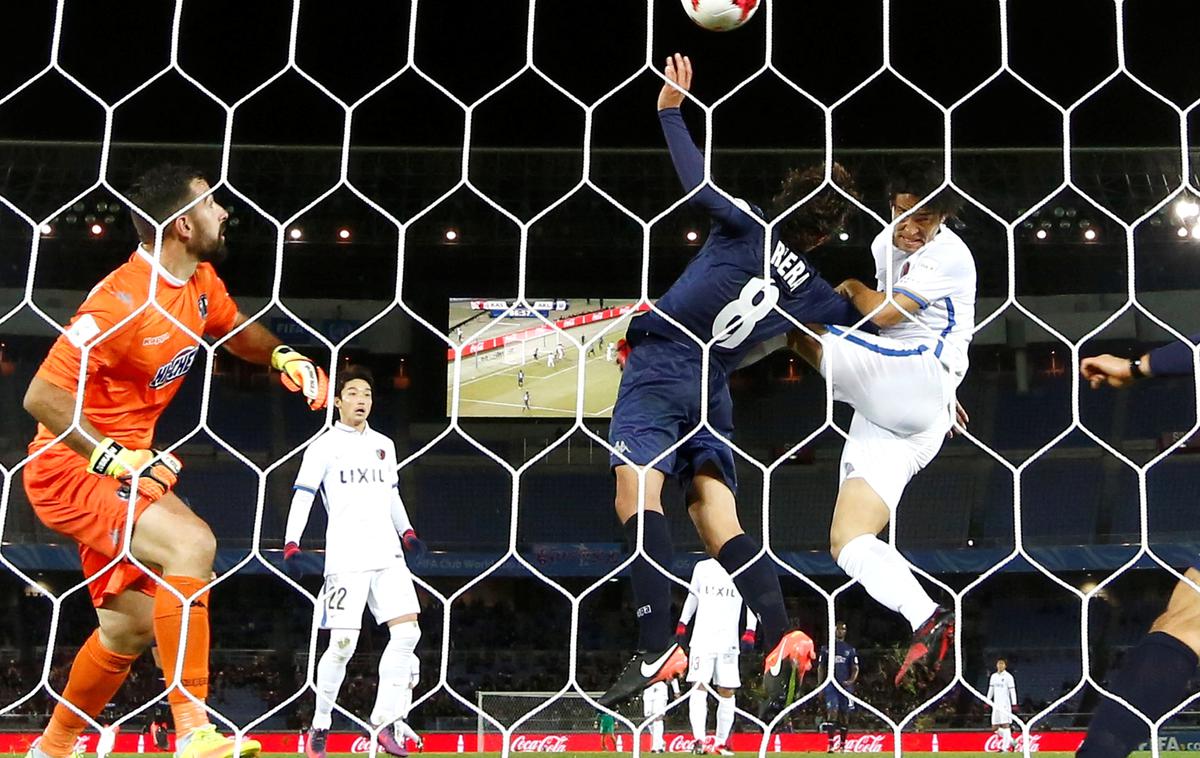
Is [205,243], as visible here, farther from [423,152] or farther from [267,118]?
[423,152]

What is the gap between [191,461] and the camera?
323 inches

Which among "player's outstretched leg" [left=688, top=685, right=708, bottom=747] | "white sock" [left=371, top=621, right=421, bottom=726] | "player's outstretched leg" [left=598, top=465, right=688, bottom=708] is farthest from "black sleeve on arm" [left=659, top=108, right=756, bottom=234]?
"player's outstretched leg" [left=688, top=685, right=708, bottom=747]

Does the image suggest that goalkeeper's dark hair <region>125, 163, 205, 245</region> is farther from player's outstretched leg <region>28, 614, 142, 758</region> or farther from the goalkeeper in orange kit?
player's outstretched leg <region>28, 614, 142, 758</region>

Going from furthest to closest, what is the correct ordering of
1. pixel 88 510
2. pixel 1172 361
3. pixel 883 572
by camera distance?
1. pixel 883 572
2. pixel 88 510
3. pixel 1172 361

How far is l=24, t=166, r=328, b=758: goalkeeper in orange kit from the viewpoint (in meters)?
1.72

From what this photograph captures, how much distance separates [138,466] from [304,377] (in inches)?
12.2

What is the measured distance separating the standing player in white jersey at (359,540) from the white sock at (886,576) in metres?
1.19

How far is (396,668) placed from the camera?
9.20 ft

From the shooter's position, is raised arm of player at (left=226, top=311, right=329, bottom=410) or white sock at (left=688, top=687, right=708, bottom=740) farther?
white sock at (left=688, top=687, right=708, bottom=740)

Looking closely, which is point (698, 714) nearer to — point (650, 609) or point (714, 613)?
point (714, 613)

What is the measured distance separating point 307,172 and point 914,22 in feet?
15.1

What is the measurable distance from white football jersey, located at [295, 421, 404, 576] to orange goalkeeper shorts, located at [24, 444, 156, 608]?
0.90 meters

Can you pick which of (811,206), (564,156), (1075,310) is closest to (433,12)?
(811,206)

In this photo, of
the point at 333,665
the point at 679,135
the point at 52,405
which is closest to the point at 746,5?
the point at 679,135
